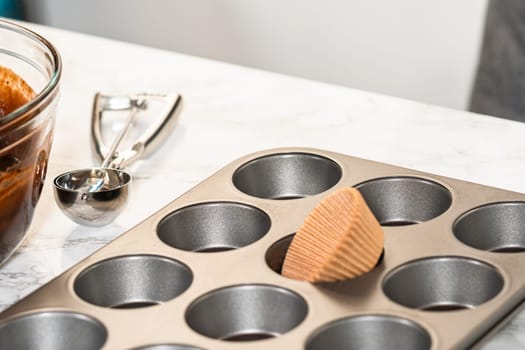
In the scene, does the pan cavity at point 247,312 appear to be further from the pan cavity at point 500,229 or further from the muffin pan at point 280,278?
the pan cavity at point 500,229

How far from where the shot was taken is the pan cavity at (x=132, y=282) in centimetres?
94

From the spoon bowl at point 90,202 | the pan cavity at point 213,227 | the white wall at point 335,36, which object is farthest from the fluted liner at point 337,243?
the white wall at point 335,36

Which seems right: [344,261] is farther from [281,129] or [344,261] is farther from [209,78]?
[209,78]

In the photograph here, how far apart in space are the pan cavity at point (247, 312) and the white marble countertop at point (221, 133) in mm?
182

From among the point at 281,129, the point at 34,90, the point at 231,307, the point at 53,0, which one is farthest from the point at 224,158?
the point at 53,0

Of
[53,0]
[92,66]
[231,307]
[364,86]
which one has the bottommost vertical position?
[53,0]

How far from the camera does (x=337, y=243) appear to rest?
893mm

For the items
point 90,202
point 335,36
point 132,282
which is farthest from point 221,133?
point 335,36

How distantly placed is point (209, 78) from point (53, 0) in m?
1.93

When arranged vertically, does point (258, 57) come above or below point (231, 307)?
below

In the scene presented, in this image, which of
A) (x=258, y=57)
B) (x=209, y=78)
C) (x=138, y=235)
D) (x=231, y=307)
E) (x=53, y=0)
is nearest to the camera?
(x=231, y=307)

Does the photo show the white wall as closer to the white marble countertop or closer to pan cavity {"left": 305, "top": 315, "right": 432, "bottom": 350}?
the white marble countertop

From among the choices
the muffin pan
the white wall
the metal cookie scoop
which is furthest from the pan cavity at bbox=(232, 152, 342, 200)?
the white wall

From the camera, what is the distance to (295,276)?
91 cm
